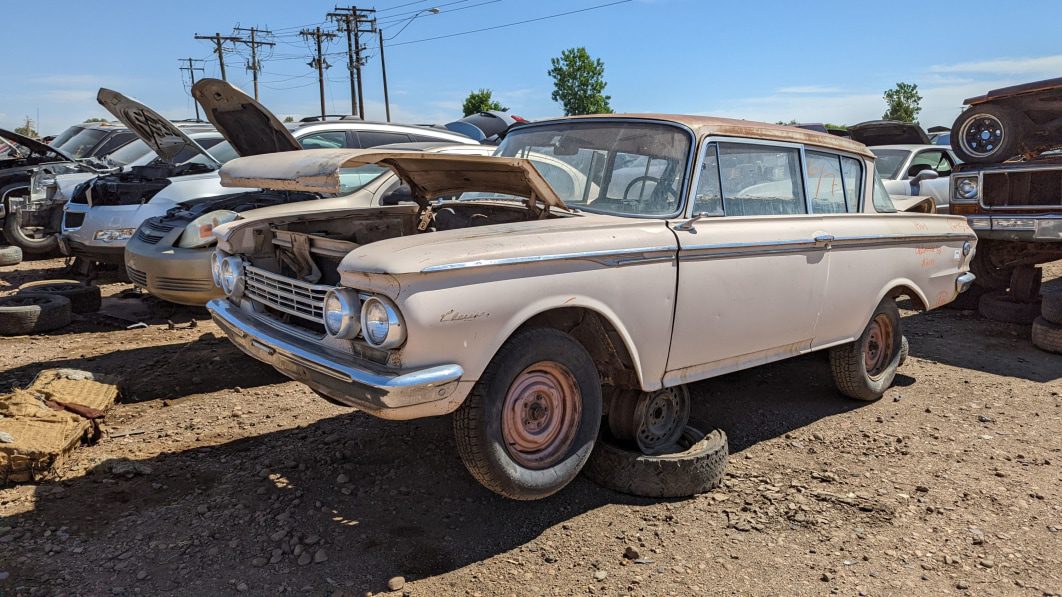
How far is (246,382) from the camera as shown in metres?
5.17

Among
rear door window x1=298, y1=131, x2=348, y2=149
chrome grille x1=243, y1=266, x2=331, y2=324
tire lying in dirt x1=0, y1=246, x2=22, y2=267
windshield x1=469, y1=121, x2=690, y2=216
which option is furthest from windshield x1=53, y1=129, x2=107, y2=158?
windshield x1=469, y1=121, x2=690, y2=216

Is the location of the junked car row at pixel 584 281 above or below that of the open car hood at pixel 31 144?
below

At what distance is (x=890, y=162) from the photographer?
9.91m

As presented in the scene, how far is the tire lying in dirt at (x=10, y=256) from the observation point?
1027cm

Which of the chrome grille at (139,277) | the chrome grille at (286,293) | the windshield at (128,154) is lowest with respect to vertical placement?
the chrome grille at (139,277)

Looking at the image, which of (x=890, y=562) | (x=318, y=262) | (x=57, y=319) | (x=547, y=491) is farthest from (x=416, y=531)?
(x=57, y=319)

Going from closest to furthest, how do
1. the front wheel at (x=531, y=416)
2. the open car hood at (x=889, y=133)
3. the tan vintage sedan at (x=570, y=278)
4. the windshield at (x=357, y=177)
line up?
1. the tan vintage sedan at (x=570, y=278)
2. the front wheel at (x=531, y=416)
3. the windshield at (x=357, y=177)
4. the open car hood at (x=889, y=133)

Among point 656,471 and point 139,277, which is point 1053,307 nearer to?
point 656,471

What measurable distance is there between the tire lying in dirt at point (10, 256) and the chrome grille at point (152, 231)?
193 inches

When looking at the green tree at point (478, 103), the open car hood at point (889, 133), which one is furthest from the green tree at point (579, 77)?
the open car hood at point (889, 133)

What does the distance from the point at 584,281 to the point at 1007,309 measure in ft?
18.9

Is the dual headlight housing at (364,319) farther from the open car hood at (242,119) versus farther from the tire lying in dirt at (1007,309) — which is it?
the tire lying in dirt at (1007,309)

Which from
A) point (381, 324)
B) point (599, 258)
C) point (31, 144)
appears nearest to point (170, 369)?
point (381, 324)

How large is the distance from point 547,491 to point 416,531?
0.57m
